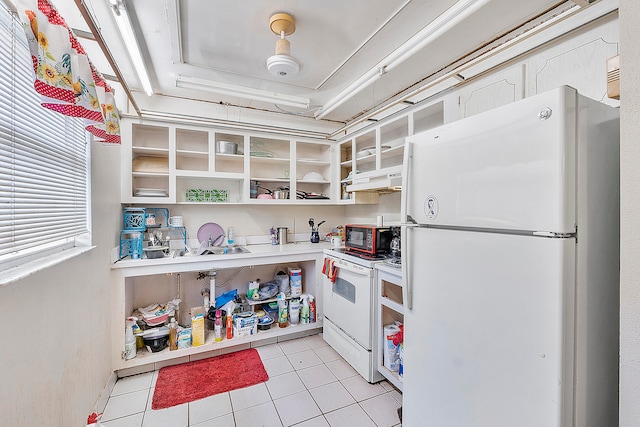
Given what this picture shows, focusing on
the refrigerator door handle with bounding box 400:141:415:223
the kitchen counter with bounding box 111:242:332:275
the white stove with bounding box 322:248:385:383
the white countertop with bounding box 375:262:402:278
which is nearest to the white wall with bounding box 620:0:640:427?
the refrigerator door handle with bounding box 400:141:415:223

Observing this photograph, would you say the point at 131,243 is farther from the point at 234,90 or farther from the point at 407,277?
the point at 407,277

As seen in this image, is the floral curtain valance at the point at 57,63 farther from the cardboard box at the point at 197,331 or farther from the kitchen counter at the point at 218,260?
the cardboard box at the point at 197,331

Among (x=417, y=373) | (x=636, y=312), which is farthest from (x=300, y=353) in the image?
(x=636, y=312)

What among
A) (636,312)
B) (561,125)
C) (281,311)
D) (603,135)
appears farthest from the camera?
(281,311)

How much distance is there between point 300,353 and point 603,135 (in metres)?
2.52

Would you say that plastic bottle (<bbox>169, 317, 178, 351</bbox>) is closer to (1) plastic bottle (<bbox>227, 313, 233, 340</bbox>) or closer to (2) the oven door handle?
(1) plastic bottle (<bbox>227, 313, 233, 340</bbox>)

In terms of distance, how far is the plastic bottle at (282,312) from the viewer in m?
2.76

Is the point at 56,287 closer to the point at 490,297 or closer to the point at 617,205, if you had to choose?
the point at 490,297

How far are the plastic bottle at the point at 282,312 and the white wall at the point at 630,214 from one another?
2397mm

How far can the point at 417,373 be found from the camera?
1.38 meters

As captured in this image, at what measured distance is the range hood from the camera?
2227 millimetres

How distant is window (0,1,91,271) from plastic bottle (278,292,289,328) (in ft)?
5.86

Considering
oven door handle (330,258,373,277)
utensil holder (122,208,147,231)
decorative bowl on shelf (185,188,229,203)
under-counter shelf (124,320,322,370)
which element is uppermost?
decorative bowl on shelf (185,188,229,203)

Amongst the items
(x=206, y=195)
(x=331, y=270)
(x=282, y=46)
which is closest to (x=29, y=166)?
(x=282, y=46)
